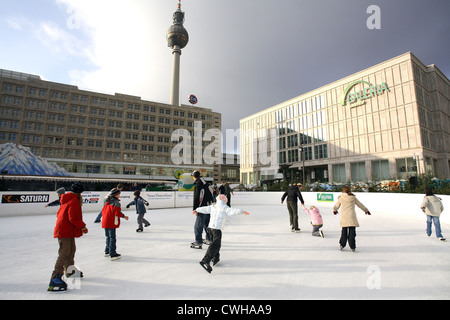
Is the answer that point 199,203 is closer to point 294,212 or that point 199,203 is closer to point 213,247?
point 213,247

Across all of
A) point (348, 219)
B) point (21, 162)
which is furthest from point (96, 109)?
point (348, 219)

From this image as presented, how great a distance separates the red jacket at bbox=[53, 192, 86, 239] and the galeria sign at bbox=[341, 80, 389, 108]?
49.4 metres

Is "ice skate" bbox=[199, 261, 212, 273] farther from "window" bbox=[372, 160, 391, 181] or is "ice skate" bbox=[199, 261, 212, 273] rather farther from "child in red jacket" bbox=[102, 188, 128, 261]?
"window" bbox=[372, 160, 391, 181]

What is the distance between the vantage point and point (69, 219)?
11.8 feet

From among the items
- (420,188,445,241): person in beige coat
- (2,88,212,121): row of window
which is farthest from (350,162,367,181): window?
(2,88,212,121): row of window

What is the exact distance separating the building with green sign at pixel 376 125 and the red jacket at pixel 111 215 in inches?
1169

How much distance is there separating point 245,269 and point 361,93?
159ft

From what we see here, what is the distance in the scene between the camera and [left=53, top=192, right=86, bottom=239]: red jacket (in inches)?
141

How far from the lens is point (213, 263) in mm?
4582

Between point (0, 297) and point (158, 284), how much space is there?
2290 mm

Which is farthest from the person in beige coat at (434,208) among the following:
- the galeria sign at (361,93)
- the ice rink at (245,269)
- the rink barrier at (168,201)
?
the galeria sign at (361,93)

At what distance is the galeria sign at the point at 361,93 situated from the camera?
39531 mm

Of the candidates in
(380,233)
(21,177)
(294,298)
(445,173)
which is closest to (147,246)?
(294,298)
